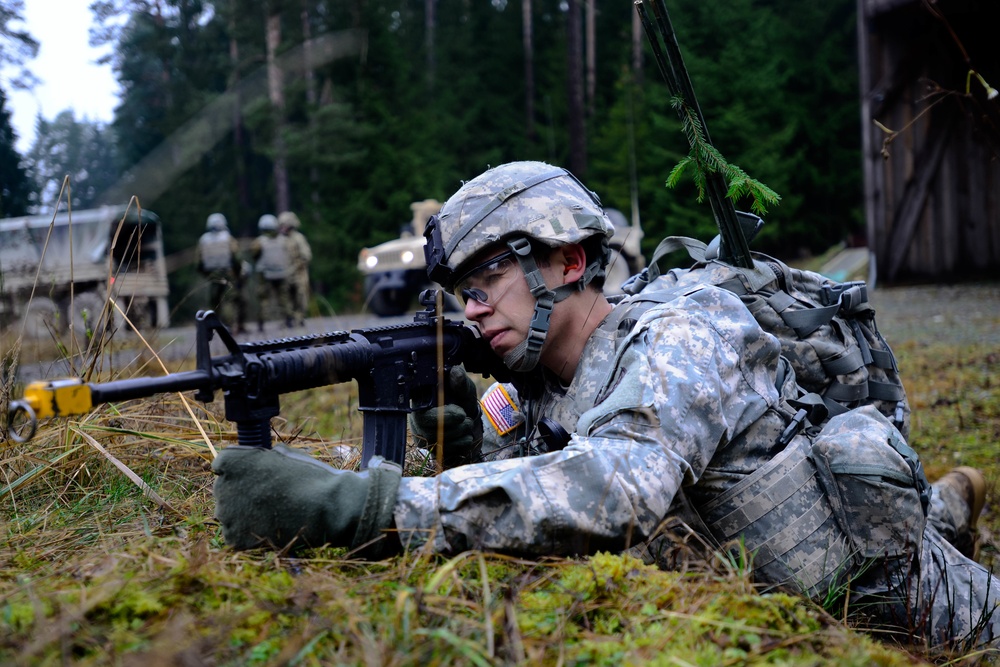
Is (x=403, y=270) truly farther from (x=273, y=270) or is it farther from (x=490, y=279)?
(x=490, y=279)

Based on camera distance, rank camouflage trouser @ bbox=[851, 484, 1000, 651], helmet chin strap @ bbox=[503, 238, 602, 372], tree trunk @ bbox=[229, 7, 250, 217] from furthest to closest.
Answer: tree trunk @ bbox=[229, 7, 250, 217] < helmet chin strap @ bbox=[503, 238, 602, 372] < camouflage trouser @ bbox=[851, 484, 1000, 651]

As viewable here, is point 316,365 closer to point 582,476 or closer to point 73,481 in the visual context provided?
point 582,476

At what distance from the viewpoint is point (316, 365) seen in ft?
8.27

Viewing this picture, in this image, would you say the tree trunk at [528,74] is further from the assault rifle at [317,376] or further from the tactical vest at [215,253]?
the assault rifle at [317,376]

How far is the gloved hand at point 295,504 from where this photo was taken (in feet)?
6.68

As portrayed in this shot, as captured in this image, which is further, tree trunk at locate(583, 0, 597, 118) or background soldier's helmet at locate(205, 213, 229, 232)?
tree trunk at locate(583, 0, 597, 118)

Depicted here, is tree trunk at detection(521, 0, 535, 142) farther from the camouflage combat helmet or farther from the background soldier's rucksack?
the camouflage combat helmet

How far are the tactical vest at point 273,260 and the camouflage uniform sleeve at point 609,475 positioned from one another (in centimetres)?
1456

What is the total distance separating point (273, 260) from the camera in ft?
53.4

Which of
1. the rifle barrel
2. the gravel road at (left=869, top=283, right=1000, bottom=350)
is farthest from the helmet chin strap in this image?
the gravel road at (left=869, top=283, right=1000, bottom=350)

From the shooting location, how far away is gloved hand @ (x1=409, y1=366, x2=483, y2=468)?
10.2 ft

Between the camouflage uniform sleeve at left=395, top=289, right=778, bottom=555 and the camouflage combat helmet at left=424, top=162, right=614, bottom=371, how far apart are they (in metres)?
0.45

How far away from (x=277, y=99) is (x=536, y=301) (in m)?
27.4

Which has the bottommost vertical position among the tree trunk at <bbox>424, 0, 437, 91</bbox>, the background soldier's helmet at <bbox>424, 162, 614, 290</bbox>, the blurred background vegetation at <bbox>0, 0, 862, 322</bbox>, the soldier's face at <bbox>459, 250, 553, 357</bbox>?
the soldier's face at <bbox>459, 250, 553, 357</bbox>
